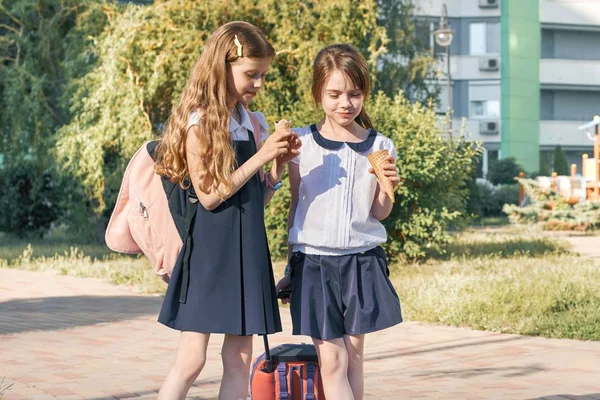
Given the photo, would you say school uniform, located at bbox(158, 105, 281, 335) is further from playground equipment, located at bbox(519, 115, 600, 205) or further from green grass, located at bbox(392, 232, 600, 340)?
playground equipment, located at bbox(519, 115, 600, 205)

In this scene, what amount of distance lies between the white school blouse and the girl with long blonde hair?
0.20m

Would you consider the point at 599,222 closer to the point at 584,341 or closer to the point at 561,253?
the point at 561,253

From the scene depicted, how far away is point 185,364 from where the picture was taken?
371 centimetres

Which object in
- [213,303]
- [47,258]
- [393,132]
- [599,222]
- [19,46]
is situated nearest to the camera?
[213,303]

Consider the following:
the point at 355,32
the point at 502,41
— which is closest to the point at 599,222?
the point at 355,32

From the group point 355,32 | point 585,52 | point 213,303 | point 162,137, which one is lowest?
point 213,303

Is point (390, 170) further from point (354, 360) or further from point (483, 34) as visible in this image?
point (483, 34)

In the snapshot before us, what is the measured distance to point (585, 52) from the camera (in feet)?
160

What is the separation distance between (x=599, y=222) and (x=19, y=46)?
11036mm

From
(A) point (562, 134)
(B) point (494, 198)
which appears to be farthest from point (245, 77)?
(A) point (562, 134)

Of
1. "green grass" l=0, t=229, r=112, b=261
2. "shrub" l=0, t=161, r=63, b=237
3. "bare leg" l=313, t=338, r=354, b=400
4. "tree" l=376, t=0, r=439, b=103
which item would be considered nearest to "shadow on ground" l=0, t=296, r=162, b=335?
"green grass" l=0, t=229, r=112, b=261

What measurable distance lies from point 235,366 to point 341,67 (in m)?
1.13

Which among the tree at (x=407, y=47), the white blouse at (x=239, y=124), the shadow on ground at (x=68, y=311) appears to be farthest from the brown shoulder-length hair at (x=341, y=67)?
the tree at (x=407, y=47)

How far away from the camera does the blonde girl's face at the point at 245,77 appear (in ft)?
12.3
